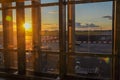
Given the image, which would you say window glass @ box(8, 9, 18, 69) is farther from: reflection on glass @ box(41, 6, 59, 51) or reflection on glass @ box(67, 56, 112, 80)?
reflection on glass @ box(67, 56, 112, 80)

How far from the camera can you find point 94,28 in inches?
181

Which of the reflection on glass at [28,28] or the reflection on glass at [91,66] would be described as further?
the reflection on glass at [28,28]

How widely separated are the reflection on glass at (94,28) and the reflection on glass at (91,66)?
241 mm

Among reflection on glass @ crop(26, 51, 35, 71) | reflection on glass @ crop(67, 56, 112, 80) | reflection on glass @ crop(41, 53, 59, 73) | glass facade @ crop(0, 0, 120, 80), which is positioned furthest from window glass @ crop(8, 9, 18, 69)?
reflection on glass @ crop(67, 56, 112, 80)

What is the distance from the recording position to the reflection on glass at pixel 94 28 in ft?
14.4

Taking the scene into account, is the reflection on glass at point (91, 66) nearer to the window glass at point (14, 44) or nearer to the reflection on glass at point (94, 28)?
the reflection on glass at point (94, 28)

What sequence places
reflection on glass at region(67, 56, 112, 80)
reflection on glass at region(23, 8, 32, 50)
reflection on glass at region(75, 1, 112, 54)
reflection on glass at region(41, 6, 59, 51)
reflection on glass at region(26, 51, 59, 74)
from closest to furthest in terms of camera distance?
reflection on glass at region(75, 1, 112, 54), reflection on glass at region(67, 56, 112, 80), reflection on glass at region(41, 6, 59, 51), reflection on glass at region(26, 51, 59, 74), reflection on glass at region(23, 8, 32, 50)

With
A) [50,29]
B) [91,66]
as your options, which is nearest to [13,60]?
[50,29]

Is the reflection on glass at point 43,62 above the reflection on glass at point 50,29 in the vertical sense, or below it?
below

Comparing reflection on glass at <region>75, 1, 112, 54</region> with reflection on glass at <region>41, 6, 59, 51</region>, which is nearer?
reflection on glass at <region>75, 1, 112, 54</region>

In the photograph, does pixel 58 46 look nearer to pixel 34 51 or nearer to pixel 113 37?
pixel 34 51

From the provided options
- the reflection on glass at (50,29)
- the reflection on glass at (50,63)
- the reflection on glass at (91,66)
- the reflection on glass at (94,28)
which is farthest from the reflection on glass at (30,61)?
the reflection on glass at (94,28)

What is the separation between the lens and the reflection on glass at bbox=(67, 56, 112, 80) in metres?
4.50

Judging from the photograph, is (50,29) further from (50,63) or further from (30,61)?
(30,61)
